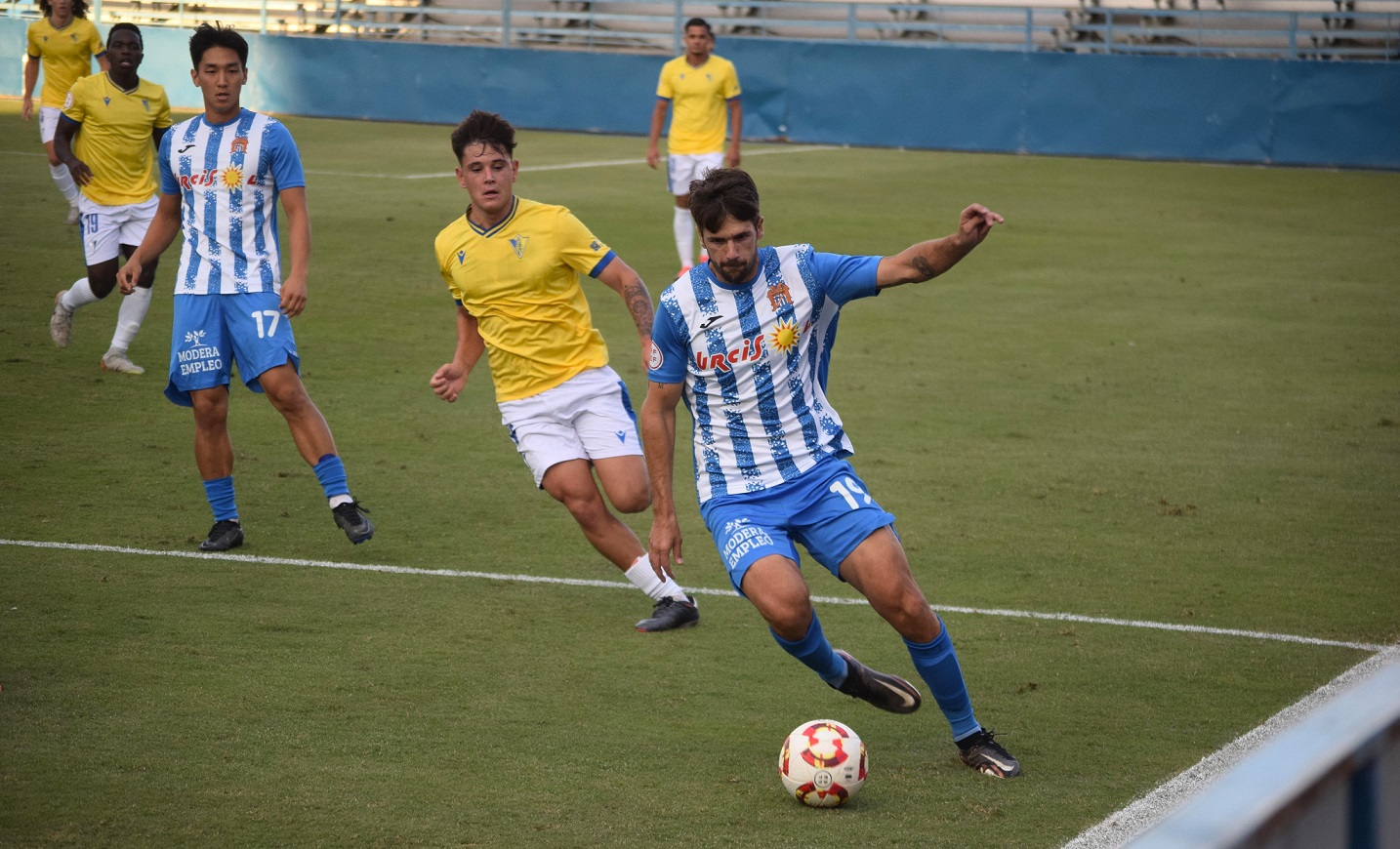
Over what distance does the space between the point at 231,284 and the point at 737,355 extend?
318 centimetres

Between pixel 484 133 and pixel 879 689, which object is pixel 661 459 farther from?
pixel 484 133

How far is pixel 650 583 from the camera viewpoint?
655cm

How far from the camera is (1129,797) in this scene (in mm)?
4812

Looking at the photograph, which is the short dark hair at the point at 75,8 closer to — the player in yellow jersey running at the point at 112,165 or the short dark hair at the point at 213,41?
the player in yellow jersey running at the point at 112,165

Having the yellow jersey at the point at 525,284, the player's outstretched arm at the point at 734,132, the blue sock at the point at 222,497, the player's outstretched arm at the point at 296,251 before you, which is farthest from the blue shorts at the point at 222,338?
the player's outstretched arm at the point at 734,132

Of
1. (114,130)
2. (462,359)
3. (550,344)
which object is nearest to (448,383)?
(462,359)

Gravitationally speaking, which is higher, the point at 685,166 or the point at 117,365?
the point at 685,166

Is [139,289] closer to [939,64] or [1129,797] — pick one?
[1129,797]

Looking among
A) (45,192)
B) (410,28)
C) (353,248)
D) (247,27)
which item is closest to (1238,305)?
(353,248)

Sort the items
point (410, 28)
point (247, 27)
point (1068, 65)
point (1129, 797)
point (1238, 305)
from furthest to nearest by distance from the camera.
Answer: point (247, 27) → point (410, 28) → point (1068, 65) → point (1238, 305) → point (1129, 797)

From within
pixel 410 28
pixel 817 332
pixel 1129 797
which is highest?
pixel 410 28

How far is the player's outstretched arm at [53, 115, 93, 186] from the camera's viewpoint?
1052 cm

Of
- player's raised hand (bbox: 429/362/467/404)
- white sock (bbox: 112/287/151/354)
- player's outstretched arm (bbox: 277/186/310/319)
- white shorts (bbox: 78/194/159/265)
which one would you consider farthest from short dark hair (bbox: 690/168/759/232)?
white sock (bbox: 112/287/151/354)

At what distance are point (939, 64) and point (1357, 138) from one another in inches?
296
